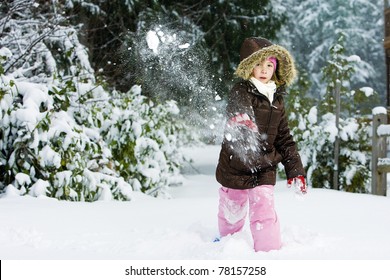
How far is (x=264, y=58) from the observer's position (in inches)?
130

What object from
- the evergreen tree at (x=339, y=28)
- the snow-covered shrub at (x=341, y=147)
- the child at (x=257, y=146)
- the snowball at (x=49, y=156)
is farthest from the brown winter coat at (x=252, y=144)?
the evergreen tree at (x=339, y=28)

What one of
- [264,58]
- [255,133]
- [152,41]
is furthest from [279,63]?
[152,41]

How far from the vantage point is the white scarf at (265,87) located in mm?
3301

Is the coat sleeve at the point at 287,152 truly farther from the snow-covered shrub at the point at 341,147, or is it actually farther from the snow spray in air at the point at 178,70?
the snow spray in air at the point at 178,70

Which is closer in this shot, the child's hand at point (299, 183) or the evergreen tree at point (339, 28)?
the child's hand at point (299, 183)

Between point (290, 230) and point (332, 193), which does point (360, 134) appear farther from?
Result: point (290, 230)

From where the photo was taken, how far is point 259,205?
326cm

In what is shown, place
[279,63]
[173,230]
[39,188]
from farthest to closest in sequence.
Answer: [39,188]
[173,230]
[279,63]

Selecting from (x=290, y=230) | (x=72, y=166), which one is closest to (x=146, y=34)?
(x=72, y=166)

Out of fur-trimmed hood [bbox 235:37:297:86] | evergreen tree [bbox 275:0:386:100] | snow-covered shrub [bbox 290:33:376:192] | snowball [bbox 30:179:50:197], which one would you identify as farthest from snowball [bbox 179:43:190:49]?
evergreen tree [bbox 275:0:386:100]

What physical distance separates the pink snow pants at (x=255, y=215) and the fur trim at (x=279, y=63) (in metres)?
0.69

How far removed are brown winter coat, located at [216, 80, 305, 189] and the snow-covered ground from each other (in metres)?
0.32

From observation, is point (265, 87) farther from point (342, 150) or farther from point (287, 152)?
point (342, 150)

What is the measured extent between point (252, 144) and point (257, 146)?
1.9 inches
